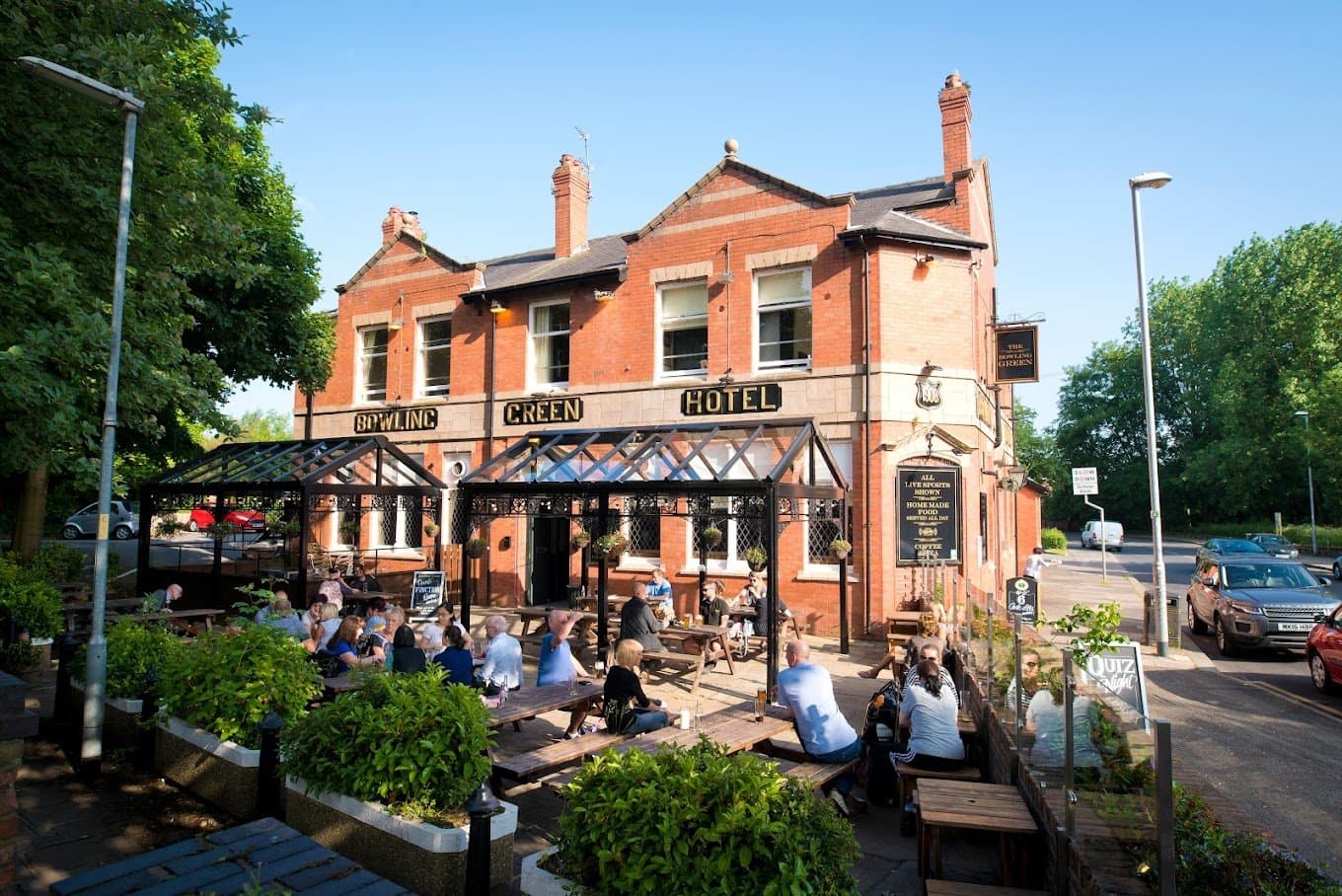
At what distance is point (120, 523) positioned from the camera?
36.7 meters

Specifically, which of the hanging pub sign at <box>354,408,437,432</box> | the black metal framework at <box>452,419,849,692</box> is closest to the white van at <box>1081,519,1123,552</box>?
the black metal framework at <box>452,419,849,692</box>

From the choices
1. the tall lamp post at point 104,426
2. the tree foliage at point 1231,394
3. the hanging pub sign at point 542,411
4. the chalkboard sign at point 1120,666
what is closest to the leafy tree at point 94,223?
the tall lamp post at point 104,426

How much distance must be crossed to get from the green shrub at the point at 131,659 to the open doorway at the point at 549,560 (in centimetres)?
1131

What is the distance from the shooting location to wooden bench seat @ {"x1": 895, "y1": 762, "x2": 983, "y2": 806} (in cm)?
650

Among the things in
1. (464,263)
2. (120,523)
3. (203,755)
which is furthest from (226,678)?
(120,523)

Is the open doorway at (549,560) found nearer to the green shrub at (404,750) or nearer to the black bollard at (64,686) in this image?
the black bollard at (64,686)

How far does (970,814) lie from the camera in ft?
17.1

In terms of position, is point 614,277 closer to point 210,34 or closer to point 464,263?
point 464,263

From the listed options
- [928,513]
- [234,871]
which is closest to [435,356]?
[928,513]

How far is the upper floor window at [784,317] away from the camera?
16.5 meters

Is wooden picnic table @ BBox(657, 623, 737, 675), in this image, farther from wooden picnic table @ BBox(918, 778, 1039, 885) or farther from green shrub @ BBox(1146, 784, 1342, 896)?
green shrub @ BBox(1146, 784, 1342, 896)

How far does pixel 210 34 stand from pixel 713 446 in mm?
10963

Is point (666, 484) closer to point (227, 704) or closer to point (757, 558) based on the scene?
point (757, 558)

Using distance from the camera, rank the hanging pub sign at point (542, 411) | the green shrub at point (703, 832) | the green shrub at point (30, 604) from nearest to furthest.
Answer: the green shrub at point (703, 832), the green shrub at point (30, 604), the hanging pub sign at point (542, 411)
